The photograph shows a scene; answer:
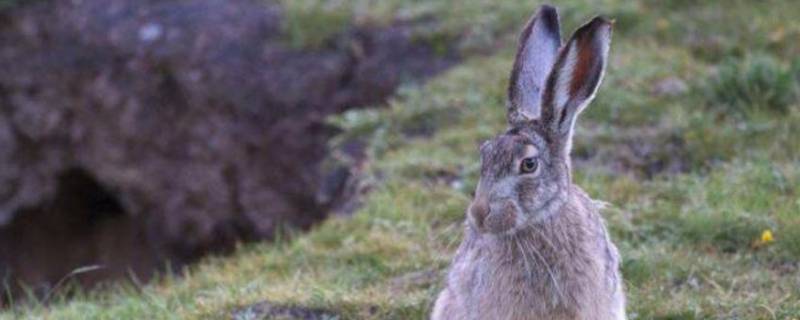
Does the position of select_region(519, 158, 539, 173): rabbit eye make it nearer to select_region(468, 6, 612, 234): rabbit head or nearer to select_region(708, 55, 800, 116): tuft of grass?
select_region(468, 6, 612, 234): rabbit head

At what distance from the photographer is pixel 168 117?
10.6 m

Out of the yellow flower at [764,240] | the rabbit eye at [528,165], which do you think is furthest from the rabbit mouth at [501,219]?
the yellow flower at [764,240]

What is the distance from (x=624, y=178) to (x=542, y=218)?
108 inches

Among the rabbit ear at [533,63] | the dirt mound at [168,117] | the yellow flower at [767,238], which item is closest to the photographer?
the rabbit ear at [533,63]

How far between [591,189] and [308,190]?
10.9ft

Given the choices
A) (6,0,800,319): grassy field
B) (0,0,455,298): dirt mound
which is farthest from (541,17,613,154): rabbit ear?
(0,0,455,298): dirt mound

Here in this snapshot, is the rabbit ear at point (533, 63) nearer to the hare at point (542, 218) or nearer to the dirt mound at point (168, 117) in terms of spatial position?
the hare at point (542, 218)

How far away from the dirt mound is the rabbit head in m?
4.79

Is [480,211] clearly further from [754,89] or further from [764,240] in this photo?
[754,89]

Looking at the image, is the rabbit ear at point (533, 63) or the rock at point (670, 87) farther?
the rock at point (670, 87)

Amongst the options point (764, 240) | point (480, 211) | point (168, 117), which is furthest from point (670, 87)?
point (480, 211)

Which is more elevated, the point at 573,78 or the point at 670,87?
the point at 573,78

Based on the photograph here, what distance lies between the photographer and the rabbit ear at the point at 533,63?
4.39m

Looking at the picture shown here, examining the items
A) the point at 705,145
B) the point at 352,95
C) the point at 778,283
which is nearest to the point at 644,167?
the point at 705,145
